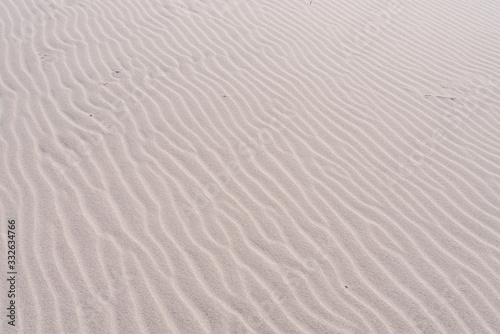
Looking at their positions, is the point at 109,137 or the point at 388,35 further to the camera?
the point at 388,35

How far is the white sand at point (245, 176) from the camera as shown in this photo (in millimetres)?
2895

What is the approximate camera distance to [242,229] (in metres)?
3.34

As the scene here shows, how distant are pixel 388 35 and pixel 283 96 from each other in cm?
244

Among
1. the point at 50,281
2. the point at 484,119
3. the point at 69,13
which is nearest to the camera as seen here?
the point at 50,281

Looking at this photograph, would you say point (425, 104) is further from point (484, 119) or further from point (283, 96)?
point (283, 96)

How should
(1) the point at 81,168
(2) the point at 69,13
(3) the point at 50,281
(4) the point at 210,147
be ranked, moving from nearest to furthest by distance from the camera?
1. (3) the point at 50,281
2. (1) the point at 81,168
3. (4) the point at 210,147
4. (2) the point at 69,13

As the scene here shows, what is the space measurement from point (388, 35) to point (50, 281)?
545 centimetres

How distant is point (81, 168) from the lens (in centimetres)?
374

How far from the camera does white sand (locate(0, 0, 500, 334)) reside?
2.89m

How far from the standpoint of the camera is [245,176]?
149 inches

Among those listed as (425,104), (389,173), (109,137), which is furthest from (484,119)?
(109,137)

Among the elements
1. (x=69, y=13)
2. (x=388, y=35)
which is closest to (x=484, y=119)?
(x=388, y=35)

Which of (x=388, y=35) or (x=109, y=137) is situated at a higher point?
(x=388, y=35)

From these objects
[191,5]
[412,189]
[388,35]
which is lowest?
[412,189]
